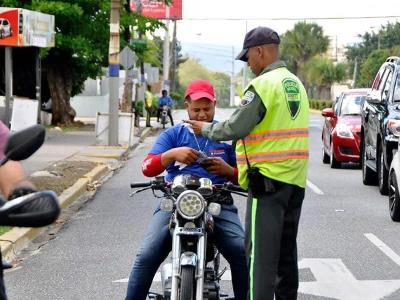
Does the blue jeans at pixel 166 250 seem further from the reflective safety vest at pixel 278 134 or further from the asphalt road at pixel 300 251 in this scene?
the asphalt road at pixel 300 251

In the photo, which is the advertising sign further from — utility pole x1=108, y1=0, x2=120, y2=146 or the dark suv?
the dark suv

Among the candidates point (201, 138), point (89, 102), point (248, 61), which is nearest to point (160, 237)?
point (201, 138)

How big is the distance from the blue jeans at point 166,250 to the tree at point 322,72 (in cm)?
9034

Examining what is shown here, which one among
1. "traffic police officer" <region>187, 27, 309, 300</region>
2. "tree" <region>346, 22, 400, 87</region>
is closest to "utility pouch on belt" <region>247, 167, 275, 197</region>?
"traffic police officer" <region>187, 27, 309, 300</region>

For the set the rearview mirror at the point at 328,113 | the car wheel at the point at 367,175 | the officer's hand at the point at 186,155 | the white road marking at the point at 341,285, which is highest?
the officer's hand at the point at 186,155

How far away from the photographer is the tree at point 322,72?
96188 millimetres

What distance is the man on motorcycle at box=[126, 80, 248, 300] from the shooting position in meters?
5.98

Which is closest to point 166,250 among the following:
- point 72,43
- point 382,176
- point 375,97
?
point 382,176

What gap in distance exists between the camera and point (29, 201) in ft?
10.8

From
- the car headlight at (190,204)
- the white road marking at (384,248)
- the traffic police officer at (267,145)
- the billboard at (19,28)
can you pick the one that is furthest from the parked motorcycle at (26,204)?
the billboard at (19,28)

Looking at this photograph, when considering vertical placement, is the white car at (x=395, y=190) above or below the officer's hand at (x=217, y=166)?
below

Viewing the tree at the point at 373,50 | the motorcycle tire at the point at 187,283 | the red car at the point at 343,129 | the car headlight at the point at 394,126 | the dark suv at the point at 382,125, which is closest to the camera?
the motorcycle tire at the point at 187,283

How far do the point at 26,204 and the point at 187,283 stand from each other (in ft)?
7.71

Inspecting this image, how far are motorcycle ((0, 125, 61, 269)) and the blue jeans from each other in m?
2.57
